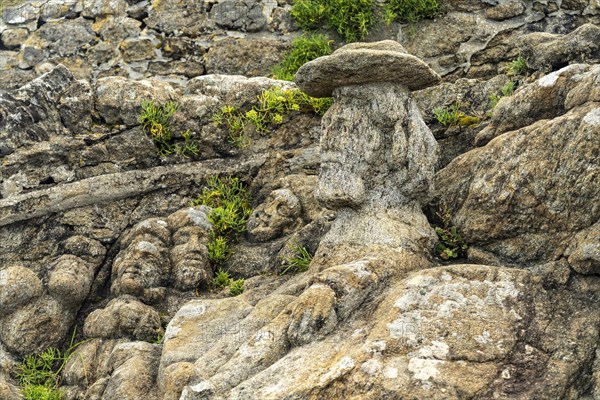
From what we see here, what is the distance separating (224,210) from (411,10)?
373cm

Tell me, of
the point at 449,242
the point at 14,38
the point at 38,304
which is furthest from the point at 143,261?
the point at 14,38

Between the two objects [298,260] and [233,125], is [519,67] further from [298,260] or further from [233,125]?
[298,260]

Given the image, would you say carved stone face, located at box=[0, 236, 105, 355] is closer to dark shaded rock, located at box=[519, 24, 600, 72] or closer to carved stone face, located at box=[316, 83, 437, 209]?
carved stone face, located at box=[316, 83, 437, 209]

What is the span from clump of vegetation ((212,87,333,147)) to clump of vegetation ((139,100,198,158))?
40 cm

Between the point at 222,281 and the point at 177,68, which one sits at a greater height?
the point at 177,68

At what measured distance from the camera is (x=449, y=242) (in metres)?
6.34

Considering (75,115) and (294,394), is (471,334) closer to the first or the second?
(294,394)

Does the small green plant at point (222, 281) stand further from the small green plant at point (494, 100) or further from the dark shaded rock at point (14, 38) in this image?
the dark shaded rock at point (14, 38)

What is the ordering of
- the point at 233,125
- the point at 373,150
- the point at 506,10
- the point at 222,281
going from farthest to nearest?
1. the point at 506,10
2. the point at 233,125
3. the point at 222,281
4. the point at 373,150

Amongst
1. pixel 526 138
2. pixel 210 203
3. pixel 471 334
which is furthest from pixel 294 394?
pixel 210 203

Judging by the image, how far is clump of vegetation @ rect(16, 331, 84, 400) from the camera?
6.30 meters

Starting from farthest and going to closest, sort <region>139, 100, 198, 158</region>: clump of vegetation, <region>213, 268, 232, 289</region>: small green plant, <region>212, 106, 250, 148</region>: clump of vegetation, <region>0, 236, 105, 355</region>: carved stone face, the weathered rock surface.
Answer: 1. <region>212, 106, 250, 148</region>: clump of vegetation
2. <region>139, 100, 198, 158</region>: clump of vegetation
3. <region>213, 268, 232, 289</region>: small green plant
4. <region>0, 236, 105, 355</region>: carved stone face
5. the weathered rock surface

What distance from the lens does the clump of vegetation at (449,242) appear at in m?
6.25

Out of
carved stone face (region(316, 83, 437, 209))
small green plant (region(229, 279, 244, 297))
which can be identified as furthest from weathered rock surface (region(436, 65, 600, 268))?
small green plant (region(229, 279, 244, 297))
